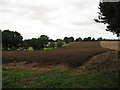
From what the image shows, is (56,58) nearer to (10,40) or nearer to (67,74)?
(67,74)

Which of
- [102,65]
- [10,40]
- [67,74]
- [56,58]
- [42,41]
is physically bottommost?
[67,74]

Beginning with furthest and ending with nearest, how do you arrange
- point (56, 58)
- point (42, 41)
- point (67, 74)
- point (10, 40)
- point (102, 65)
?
point (42, 41) → point (10, 40) → point (56, 58) → point (102, 65) → point (67, 74)

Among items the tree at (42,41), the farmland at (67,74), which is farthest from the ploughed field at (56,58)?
the tree at (42,41)

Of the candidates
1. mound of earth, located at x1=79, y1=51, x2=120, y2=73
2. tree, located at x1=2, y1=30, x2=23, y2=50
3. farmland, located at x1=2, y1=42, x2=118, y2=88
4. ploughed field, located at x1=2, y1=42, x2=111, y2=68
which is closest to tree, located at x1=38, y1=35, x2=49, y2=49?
tree, located at x1=2, y1=30, x2=23, y2=50

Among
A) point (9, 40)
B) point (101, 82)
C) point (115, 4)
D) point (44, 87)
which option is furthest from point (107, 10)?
point (9, 40)

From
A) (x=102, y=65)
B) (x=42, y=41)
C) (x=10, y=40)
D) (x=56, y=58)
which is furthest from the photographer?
(x=42, y=41)

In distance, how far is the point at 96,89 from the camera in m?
7.66

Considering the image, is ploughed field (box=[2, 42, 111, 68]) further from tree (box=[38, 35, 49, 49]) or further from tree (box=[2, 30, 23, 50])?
tree (box=[38, 35, 49, 49])

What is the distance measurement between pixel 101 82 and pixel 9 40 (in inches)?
2361

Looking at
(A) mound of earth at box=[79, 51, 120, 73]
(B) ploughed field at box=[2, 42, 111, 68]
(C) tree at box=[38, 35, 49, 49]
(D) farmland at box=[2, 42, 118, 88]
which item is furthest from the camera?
(C) tree at box=[38, 35, 49, 49]

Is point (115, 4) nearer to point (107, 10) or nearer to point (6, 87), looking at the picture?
point (107, 10)

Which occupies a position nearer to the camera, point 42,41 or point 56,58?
point 56,58

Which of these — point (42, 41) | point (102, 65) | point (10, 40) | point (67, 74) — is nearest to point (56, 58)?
point (102, 65)

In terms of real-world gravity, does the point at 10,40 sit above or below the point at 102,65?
above
